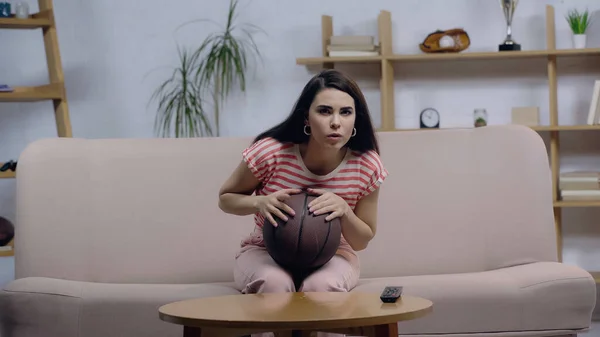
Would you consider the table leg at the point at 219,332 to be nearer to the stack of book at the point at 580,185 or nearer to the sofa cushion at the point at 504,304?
the sofa cushion at the point at 504,304

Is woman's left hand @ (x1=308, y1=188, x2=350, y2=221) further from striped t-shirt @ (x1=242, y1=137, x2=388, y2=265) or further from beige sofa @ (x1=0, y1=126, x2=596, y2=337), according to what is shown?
beige sofa @ (x1=0, y1=126, x2=596, y2=337)

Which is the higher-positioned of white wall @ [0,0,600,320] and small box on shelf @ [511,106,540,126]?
white wall @ [0,0,600,320]

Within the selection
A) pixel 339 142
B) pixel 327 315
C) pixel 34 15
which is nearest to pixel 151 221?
pixel 339 142

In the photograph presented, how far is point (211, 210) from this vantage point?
3.07 m

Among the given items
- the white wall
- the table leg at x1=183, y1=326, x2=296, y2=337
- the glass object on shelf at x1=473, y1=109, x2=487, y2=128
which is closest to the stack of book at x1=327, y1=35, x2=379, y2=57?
the white wall

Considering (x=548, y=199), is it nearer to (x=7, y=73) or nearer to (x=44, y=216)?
(x=44, y=216)

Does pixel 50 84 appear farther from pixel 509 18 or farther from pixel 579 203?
pixel 579 203

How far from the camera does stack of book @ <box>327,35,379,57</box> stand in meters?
4.67

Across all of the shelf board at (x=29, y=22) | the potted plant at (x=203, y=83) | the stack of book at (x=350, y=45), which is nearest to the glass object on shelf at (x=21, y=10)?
the shelf board at (x=29, y=22)

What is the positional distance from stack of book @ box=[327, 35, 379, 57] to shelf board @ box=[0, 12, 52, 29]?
4.79ft

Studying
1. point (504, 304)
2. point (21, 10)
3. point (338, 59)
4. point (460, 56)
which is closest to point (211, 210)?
point (504, 304)

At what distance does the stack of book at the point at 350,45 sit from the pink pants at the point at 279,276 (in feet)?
7.92

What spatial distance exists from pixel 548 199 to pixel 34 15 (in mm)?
2780

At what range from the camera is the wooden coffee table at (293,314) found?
165 centimetres
